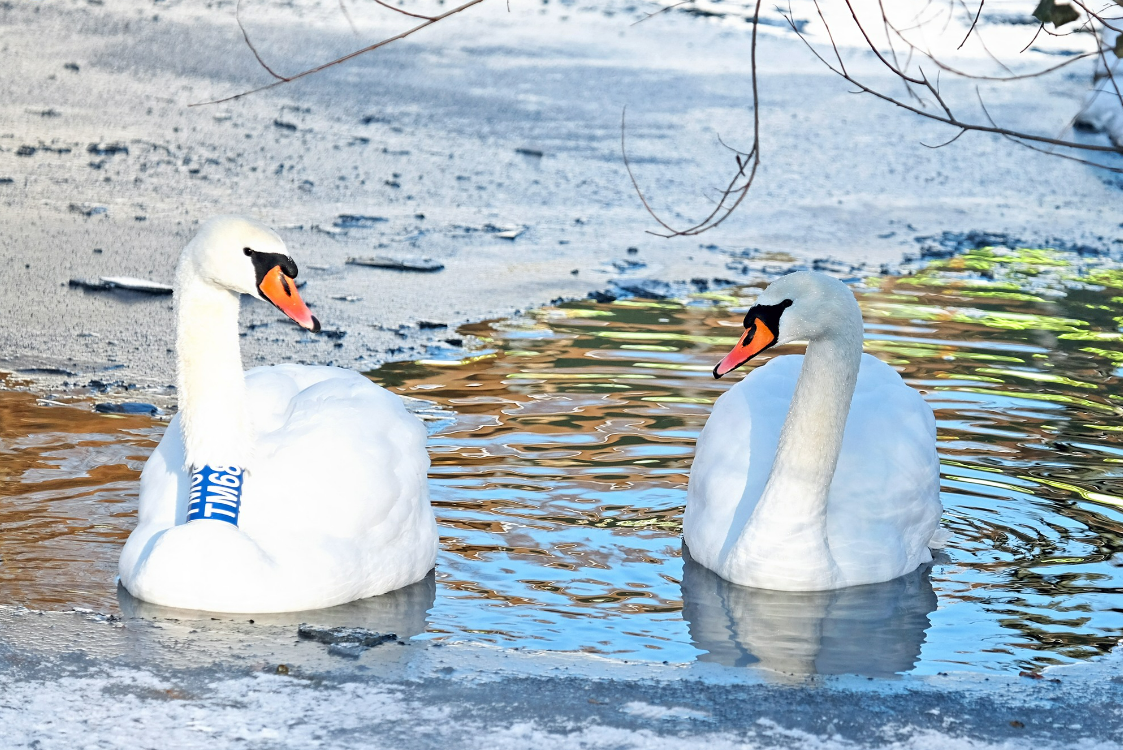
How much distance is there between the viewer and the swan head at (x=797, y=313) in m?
4.93

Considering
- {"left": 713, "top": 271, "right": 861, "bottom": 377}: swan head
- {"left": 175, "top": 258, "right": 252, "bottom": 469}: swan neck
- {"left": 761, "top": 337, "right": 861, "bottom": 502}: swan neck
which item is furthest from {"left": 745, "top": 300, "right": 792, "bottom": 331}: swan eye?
{"left": 175, "top": 258, "right": 252, "bottom": 469}: swan neck

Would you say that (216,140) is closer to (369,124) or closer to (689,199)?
(369,124)

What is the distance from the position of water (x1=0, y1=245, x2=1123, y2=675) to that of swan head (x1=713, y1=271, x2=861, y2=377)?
0.87 meters

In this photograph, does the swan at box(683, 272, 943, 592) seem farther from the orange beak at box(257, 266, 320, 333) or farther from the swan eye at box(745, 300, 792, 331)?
the orange beak at box(257, 266, 320, 333)

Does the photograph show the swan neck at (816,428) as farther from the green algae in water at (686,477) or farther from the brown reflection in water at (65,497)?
the brown reflection in water at (65,497)

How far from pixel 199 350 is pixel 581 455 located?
1966 millimetres

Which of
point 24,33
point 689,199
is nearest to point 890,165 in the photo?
point 689,199

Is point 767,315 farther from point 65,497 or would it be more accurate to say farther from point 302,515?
point 65,497

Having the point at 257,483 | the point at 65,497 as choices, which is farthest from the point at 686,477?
the point at 65,497

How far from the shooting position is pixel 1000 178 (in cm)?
1288

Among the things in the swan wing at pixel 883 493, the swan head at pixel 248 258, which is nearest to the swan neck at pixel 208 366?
the swan head at pixel 248 258

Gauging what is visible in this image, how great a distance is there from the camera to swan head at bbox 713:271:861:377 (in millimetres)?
4930

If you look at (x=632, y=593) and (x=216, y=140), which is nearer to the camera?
(x=632, y=593)

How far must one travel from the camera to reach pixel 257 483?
4.85m
